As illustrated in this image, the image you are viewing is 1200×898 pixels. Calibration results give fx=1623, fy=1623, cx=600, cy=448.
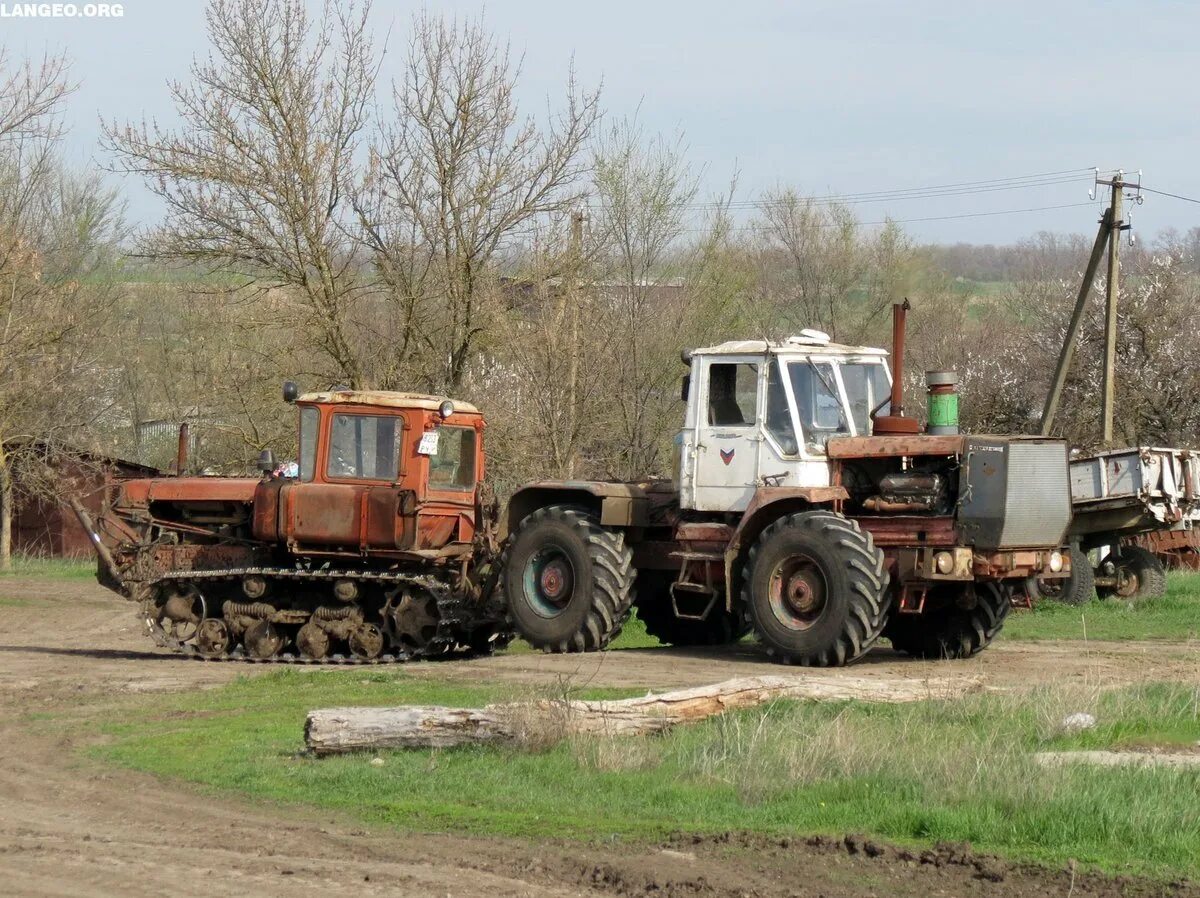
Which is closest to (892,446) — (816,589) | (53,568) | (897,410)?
(897,410)

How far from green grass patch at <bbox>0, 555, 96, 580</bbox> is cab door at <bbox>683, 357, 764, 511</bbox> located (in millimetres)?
21121

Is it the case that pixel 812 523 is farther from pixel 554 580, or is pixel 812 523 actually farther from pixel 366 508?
pixel 366 508

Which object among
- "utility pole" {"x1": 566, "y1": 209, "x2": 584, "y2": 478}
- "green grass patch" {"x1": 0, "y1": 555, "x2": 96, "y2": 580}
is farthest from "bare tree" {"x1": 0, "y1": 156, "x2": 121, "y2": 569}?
"utility pole" {"x1": 566, "y1": 209, "x2": 584, "y2": 478}

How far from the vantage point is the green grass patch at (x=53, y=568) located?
3450 cm

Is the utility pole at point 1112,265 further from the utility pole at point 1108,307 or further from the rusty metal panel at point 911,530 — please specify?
the rusty metal panel at point 911,530

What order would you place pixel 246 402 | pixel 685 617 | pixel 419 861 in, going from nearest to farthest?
pixel 419 861 → pixel 685 617 → pixel 246 402

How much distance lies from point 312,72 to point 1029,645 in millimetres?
12928

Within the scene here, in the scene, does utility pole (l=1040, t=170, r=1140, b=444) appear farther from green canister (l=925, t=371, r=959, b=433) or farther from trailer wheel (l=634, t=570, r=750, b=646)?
green canister (l=925, t=371, r=959, b=433)

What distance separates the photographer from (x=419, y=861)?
7.76 meters

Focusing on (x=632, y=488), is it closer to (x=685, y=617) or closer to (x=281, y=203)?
(x=685, y=617)

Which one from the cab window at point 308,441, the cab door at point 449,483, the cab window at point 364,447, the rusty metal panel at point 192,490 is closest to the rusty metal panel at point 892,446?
the cab door at point 449,483

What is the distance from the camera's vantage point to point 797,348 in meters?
15.8

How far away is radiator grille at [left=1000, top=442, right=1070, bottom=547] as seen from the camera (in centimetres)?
1497

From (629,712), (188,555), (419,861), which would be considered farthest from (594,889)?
(188,555)
